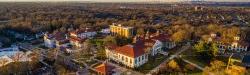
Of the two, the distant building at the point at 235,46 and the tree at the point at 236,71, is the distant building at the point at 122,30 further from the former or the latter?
the tree at the point at 236,71

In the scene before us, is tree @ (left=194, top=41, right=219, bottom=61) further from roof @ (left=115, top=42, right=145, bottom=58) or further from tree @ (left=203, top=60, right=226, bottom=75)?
roof @ (left=115, top=42, right=145, bottom=58)

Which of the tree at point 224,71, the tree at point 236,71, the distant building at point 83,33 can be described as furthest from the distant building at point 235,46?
the distant building at point 83,33

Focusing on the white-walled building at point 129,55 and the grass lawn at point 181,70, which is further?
the white-walled building at point 129,55

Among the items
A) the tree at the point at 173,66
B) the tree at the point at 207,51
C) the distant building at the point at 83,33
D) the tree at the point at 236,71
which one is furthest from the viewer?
the distant building at the point at 83,33

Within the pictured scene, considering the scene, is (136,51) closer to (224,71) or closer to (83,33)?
(224,71)

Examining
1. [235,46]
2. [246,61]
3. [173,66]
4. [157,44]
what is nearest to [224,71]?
[246,61]

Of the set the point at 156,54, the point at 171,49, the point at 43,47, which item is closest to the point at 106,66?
the point at 156,54
